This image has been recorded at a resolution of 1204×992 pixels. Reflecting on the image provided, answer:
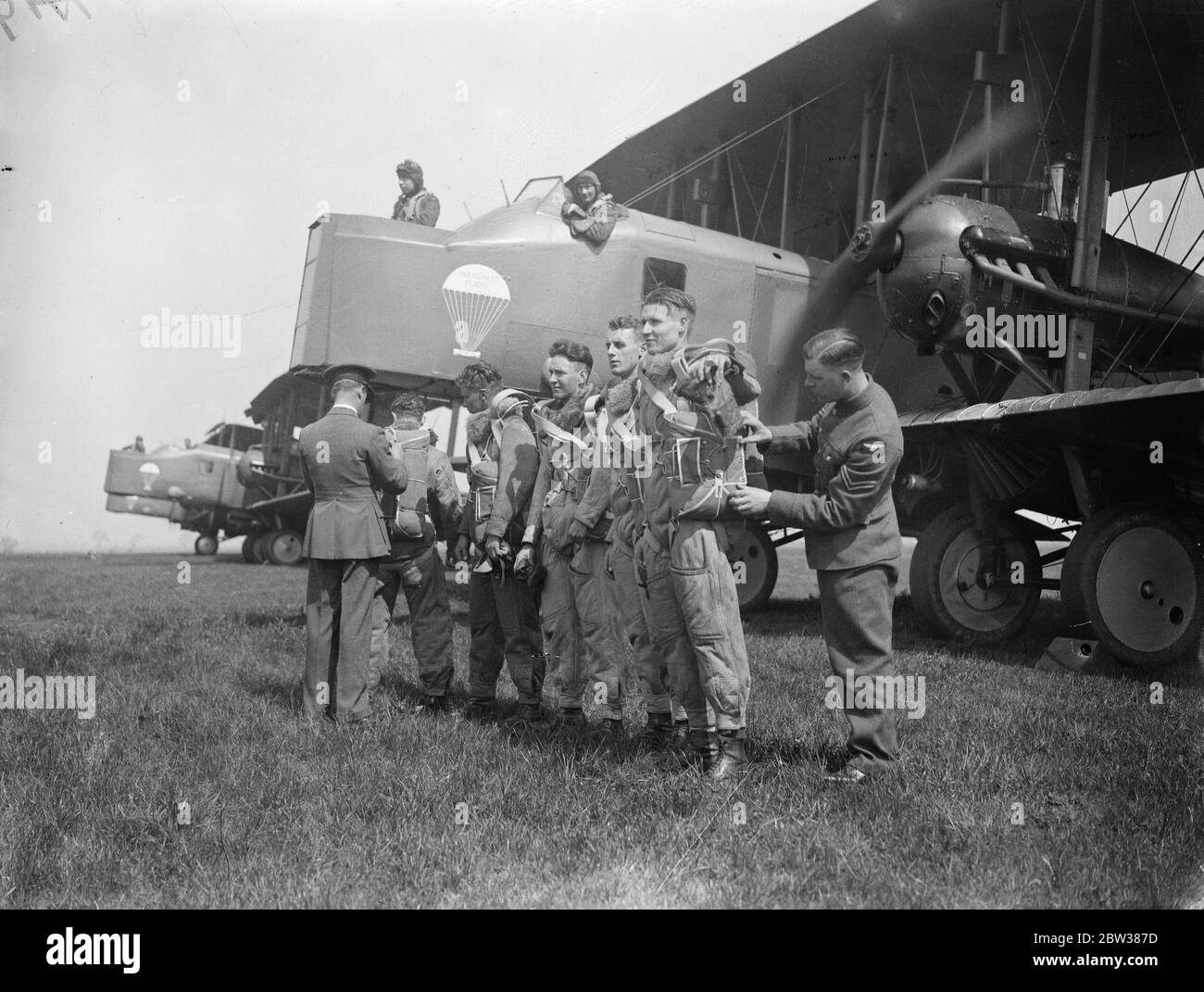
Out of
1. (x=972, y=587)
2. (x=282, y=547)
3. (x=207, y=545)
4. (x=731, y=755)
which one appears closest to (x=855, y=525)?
(x=731, y=755)

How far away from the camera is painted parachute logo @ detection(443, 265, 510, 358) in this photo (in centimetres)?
853

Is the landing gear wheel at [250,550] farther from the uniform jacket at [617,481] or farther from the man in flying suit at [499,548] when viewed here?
the uniform jacket at [617,481]

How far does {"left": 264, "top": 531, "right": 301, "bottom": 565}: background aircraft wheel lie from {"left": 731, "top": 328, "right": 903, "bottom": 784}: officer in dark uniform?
67.6ft

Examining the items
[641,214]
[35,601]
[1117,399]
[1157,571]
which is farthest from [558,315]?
[35,601]

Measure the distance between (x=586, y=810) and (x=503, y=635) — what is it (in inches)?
87.5

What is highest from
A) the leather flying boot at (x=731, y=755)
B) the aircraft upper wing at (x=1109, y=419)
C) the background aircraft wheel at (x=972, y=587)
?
the aircraft upper wing at (x=1109, y=419)

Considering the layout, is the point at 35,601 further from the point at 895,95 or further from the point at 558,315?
the point at 895,95

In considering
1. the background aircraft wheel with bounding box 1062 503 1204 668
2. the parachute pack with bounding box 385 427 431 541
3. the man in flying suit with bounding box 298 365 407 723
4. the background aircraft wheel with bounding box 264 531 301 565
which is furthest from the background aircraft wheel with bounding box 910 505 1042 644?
the background aircraft wheel with bounding box 264 531 301 565

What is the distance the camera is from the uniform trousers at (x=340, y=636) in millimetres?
5215

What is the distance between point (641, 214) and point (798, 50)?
316cm

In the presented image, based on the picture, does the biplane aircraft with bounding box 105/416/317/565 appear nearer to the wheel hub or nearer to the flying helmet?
the flying helmet

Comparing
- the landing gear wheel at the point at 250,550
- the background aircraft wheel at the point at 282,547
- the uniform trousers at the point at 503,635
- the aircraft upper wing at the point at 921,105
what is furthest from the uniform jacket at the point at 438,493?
the landing gear wheel at the point at 250,550

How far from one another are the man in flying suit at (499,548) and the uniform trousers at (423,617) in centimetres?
24

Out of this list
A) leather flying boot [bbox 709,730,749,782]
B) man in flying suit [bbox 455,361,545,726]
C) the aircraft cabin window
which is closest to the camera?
leather flying boot [bbox 709,730,749,782]
